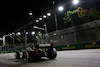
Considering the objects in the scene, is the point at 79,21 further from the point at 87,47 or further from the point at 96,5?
the point at 87,47

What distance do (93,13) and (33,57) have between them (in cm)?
1968

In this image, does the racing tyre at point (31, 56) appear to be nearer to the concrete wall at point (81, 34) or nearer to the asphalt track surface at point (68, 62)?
the asphalt track surface at point (68, 62)

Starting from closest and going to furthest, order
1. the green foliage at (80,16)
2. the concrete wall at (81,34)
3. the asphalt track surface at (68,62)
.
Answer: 1. the asphalt track surface at (68,62)
2. the concrete wall at (81,34)
3. the green foliage at (80,16)

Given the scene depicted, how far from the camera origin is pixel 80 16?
2289 centimetres

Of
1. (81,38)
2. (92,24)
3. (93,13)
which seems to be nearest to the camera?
(92,24)

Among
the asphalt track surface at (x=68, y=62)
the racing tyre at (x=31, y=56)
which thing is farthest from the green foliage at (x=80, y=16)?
the racing tyre at (x=31, y=56)

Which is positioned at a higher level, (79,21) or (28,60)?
(79,21)

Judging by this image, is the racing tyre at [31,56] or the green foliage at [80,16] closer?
the racing tyre at [31,56]

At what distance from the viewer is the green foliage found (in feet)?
72.2

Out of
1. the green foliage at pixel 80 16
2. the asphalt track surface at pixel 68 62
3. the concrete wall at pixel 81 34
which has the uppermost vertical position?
the green foliage at pixel 80 16

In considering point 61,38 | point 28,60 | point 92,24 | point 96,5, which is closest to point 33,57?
point 28,60

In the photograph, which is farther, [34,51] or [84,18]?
[84,18]

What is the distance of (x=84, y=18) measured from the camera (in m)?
22.6

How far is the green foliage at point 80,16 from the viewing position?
72.2 ft
